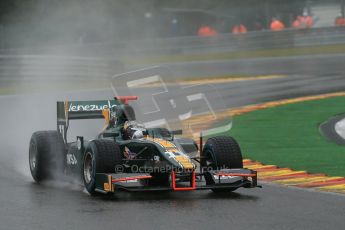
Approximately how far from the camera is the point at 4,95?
28.0m

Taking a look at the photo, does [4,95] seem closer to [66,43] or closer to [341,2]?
[66,43]

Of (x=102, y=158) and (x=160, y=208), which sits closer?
(x=160, y=208)

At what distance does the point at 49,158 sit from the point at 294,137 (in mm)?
5635

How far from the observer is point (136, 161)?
1139 cm

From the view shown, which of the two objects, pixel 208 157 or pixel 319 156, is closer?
pixel 208 157

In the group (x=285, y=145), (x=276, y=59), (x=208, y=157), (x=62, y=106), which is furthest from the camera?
(x=276, y=59)

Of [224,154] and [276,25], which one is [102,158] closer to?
[224,154]

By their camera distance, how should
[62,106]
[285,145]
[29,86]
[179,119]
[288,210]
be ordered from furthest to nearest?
[29,86]
[179,119]
[285,145]
[62,106]
[288,210]

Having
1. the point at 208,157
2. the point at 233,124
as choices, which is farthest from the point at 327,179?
the point at 233,124

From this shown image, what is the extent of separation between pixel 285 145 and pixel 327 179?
363cm

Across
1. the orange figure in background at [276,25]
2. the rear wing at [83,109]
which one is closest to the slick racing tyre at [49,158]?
the rear wing at [83,109]

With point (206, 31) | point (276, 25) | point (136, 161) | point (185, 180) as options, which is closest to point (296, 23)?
point (276, 25)

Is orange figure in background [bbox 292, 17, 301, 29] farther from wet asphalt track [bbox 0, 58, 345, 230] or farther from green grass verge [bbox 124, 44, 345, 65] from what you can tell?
wet asphalt track [bbox 0, 58, 345, 230]

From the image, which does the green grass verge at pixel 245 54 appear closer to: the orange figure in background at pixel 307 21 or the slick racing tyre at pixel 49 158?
the orange figure in background at pixel 307 21
